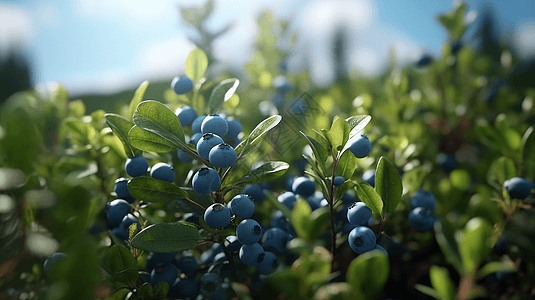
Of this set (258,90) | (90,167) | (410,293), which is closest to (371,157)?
(410,293)

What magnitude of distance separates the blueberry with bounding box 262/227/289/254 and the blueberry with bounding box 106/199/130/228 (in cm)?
35

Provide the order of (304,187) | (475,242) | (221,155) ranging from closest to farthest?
1. (475,242)
2. (221,155)
3. (304,187)

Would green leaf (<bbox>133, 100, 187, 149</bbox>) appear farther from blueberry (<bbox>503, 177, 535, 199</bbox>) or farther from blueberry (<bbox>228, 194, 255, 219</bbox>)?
blueberry (<bbox>503, 177, 535, 199</bbox>)

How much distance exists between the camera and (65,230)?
0.53 m

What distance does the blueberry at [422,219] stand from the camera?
0.91 metres

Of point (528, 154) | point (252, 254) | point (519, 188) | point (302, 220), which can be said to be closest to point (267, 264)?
point (252, 254)

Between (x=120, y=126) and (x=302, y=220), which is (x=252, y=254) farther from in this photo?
(x=120, y=126)

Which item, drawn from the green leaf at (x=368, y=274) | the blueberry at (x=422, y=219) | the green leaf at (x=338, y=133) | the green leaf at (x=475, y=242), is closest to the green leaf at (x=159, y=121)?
the green leaf at (x=338, y=133)

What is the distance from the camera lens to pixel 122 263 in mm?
666

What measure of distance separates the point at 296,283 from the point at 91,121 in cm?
108

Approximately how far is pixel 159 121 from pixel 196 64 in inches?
13.2

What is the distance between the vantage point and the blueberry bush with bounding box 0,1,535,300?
1.54 ft

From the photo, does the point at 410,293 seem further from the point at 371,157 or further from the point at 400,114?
the point at 400,114

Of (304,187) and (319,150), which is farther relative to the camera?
(304,187)
